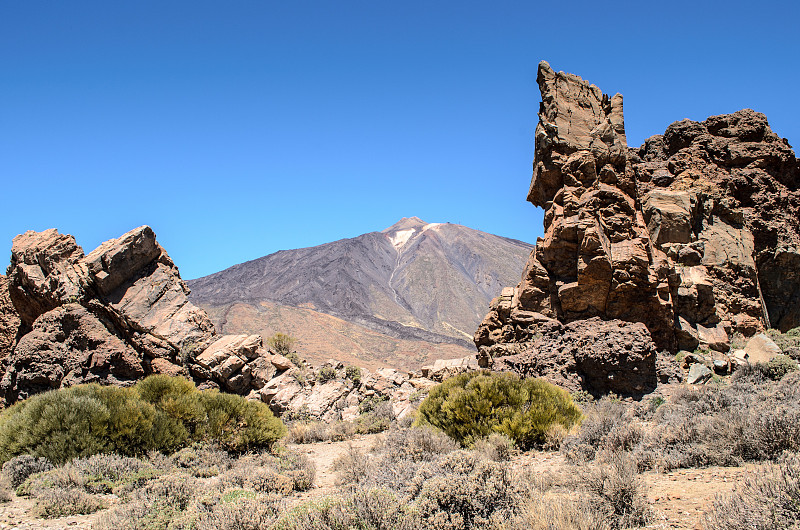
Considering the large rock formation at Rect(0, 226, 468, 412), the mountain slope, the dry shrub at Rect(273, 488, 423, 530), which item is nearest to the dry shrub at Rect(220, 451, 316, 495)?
the dry shrub at Rect(273, 488, 423, 530)

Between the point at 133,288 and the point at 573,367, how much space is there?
36.2 ft

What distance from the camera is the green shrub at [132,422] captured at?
6.68 metres

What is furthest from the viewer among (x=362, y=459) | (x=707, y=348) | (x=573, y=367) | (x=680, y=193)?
(x=680, y=193)

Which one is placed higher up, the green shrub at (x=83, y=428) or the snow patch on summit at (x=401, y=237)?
the snow patch on summit at (x=401, y=237)

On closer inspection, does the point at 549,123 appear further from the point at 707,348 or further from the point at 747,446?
the point at 747,446

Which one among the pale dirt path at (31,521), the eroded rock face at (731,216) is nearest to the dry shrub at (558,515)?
the pale dirt path at (31,521)

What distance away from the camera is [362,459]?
22.3 ft

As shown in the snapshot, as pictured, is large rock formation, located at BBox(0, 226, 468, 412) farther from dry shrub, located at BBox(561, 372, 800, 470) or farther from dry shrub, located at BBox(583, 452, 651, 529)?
dry shrub, located at BBox(583, 452, 651, 529)

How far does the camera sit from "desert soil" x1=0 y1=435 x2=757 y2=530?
3.79 m

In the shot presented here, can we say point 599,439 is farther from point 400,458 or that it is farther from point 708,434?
point 400,458

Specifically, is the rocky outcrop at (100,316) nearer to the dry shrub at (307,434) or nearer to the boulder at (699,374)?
the dry shrub at (307,434)

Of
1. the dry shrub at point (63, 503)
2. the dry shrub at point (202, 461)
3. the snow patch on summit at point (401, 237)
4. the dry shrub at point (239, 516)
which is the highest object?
the snow patch on summit at point (401, 237)

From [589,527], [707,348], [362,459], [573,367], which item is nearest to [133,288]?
[362,459]

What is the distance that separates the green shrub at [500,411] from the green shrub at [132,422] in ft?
10.3
